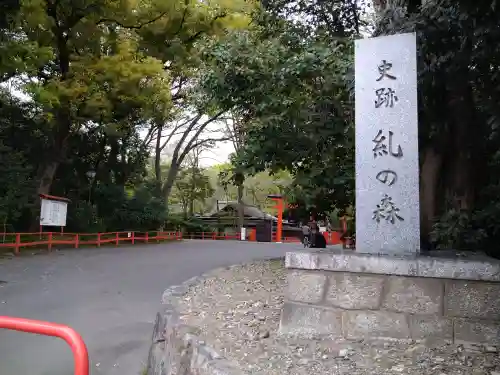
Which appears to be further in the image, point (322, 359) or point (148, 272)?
point (148, 272)

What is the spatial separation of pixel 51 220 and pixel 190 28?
28.8 feet

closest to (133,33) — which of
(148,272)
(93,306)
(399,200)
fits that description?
(148,272)

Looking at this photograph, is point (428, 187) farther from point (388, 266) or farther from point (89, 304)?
point (89, 304)

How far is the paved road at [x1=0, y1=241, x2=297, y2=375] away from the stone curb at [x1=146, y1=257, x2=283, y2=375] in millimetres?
532

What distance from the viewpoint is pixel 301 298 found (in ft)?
13.3

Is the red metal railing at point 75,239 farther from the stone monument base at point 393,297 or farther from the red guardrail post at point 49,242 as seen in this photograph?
the stone monument base at point 393,297

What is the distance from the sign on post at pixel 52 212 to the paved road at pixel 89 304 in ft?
7.31

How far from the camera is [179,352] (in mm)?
3871

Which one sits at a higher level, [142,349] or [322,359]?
[322,359]

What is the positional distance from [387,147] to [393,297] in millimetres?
1424

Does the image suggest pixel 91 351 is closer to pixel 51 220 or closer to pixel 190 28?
pixel 51 220

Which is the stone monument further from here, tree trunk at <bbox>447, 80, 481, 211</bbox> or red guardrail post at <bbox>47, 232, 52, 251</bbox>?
red guardrail post at <bbox>47, 232, 52, 251</bbox>

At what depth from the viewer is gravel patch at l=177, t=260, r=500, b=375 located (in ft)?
10.5

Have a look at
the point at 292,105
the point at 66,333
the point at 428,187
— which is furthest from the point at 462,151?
the point at 66,333
